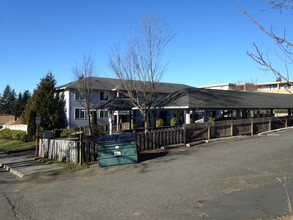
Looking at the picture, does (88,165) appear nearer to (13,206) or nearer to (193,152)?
(193,152)

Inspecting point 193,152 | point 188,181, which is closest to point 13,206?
point 188,181

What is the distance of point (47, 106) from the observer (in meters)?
44.4

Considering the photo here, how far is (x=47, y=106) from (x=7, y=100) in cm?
9871

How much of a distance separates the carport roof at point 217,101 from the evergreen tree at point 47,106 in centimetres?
1936

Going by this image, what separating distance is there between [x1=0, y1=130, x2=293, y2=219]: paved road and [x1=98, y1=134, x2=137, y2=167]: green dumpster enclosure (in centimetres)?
49

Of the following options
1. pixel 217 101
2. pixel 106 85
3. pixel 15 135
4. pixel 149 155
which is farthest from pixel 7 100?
pixel 149 155

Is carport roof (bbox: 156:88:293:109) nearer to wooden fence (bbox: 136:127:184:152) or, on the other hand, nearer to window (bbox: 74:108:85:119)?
wooden fence (bbox: 136:127:184:152)

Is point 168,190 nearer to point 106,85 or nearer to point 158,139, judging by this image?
A: point 158,139

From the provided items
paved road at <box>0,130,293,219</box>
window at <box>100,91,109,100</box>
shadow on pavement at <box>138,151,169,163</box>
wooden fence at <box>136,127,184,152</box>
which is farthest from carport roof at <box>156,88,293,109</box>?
window at <box>100,91,109,100</box>

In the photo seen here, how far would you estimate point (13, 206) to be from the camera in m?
8.66

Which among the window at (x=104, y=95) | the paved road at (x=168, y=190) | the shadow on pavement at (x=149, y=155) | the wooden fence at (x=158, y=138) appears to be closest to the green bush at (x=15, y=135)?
the window at (x=104, y=95)

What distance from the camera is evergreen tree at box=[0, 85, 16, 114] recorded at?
13125 centimetres

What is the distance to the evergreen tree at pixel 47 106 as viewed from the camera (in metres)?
43.9

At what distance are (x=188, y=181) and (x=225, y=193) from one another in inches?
79.3
